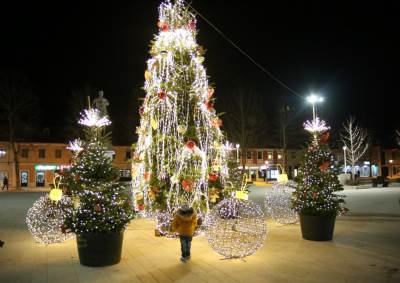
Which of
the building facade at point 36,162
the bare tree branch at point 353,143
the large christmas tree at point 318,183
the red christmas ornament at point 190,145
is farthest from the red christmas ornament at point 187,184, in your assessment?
the building facade at point 36,162

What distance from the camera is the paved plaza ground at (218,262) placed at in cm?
740

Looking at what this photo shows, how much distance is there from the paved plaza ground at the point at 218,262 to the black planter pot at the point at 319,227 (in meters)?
0.27

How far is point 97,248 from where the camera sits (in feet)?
26.9

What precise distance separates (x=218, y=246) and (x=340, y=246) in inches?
136

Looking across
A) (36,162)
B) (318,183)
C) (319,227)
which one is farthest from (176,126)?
(36,162)

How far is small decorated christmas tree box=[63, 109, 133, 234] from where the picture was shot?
27.1 feet

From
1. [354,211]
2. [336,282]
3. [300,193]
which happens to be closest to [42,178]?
[354,211]

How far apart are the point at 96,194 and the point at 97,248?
3.55ft

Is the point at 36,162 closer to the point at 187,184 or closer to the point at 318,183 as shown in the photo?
the point at 187,184

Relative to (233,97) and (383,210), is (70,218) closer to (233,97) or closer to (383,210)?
(383,210)

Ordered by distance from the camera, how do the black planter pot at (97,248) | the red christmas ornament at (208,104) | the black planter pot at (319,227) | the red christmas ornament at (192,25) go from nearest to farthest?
the black planter pot at (97,248)
the black planter pot at (319,227)
the red christmas ornament at (208,104)
the red christmas ornament at (192,25)

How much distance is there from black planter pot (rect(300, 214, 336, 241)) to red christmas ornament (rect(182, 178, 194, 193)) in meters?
3.24

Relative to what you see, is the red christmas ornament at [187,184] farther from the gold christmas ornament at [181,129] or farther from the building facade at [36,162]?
the building facade at [36,162]

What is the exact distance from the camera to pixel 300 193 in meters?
11.2
